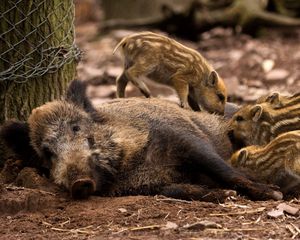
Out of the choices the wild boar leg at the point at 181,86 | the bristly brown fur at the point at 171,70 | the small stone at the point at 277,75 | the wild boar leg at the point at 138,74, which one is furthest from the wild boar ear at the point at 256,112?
the small stone at the point at 277,75

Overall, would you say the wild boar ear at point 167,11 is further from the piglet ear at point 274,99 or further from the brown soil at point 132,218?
the brown soil at point 132,218

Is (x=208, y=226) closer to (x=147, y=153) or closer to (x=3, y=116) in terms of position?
(x=147, y=153)

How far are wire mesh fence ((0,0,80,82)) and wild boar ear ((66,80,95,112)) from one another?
42cm

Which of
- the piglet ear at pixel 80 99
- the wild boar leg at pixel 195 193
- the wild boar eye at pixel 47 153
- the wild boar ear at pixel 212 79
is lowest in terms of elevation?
the wild boar leg at pixel 195 193

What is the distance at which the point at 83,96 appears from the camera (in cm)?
587

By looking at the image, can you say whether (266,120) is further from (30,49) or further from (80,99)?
(30,49)

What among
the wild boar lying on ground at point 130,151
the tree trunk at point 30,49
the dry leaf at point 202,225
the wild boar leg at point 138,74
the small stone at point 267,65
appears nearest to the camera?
the dry leaf at point 202,225

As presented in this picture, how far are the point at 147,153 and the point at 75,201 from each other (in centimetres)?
77

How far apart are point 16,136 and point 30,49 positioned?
2.68 feet

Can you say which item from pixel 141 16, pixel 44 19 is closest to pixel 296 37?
pixel 141 16

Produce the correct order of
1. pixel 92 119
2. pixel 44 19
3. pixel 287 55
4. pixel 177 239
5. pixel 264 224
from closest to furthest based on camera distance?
pixel 177 239 → pixel 264 224 → pixel 92 119 → pixel 44 19 → pixel 287 55

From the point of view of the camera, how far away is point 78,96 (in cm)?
584

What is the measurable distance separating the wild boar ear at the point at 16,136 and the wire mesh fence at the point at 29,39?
19.9 inches

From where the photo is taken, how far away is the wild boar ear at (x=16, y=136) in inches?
225
